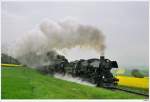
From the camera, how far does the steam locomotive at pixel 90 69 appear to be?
4.12 meters

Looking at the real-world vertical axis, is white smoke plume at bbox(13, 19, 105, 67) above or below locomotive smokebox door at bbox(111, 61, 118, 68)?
above

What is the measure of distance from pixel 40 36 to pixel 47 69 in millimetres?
273

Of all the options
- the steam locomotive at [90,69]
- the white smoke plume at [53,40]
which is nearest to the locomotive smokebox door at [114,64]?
the steam locomotive at [90,69]

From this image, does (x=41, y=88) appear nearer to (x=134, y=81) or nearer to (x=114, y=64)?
(x=114, y=64)

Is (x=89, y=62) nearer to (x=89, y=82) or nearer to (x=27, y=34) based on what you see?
(x=89, y=82)

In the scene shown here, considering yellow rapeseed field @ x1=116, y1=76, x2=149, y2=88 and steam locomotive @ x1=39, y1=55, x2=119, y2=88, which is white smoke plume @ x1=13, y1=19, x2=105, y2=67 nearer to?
steam locomotive @ x1=39, y1=55, x2=119, y2=88

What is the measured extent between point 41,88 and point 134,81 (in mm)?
748

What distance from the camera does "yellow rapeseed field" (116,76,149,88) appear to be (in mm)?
4094

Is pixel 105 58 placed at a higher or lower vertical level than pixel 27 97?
higher

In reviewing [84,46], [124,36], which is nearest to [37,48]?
[84,46]

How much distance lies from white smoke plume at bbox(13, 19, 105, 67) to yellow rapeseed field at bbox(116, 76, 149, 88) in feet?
0.95

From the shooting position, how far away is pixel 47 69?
13.6 feet

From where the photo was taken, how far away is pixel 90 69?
4168 mm

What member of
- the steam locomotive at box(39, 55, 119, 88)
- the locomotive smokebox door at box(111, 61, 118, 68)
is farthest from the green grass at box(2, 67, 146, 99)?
the locomotive smokebox door at box(111, 61, 118, 68)
